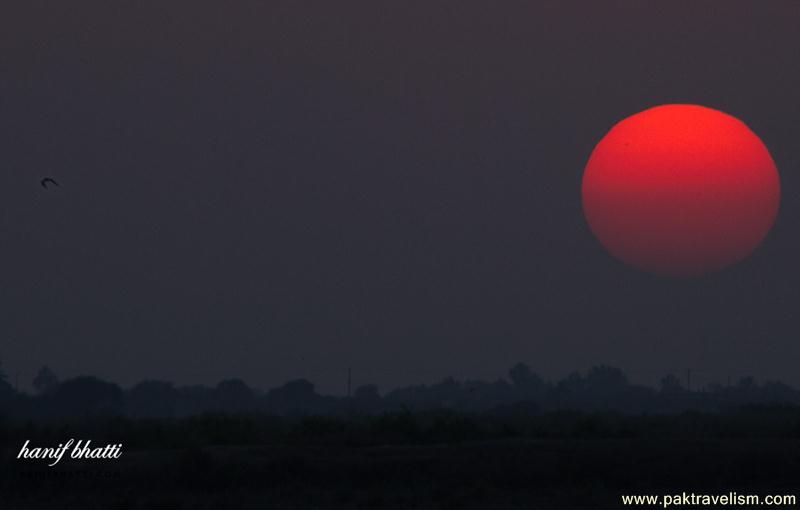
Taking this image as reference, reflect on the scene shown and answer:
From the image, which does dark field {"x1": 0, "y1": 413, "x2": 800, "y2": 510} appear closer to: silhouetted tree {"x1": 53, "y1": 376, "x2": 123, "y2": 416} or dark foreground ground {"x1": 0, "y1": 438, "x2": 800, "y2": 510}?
dark foreground ground {"x1": 0, "y1": 438, "x2": 800, "y2": 510}

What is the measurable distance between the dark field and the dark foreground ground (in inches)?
1.2

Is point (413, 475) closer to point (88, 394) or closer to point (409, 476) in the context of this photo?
point (409, 476)

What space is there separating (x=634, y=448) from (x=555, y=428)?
1320 centimetres

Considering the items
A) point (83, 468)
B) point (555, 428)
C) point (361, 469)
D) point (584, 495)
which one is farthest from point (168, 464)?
point (555, 428)

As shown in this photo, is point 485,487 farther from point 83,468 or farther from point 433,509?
point 83,468

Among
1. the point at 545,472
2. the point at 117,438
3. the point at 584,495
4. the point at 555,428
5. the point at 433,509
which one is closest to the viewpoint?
the point at 433,509

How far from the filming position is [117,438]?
5441 centimetres

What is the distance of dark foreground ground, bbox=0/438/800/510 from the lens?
1608 inches

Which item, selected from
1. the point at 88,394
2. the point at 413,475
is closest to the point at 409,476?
the point at 413,475

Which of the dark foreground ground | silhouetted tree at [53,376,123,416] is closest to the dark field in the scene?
the dark foreground ground

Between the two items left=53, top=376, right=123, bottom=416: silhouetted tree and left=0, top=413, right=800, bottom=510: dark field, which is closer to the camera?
left=0, top=413, right=800, bottom=510: dark field

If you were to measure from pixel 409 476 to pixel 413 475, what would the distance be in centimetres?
12

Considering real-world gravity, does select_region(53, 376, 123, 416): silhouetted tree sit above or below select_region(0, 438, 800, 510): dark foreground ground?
above

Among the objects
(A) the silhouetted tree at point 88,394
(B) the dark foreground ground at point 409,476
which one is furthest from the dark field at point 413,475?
(A) the silhouetted tree at point 88,394
